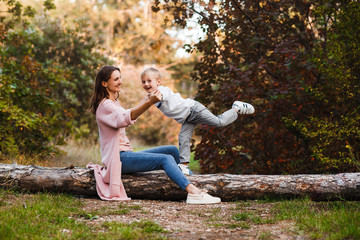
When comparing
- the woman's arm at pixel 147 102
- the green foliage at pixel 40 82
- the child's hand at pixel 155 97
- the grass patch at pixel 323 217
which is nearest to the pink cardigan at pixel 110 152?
the woman's arm at pixel 147 102

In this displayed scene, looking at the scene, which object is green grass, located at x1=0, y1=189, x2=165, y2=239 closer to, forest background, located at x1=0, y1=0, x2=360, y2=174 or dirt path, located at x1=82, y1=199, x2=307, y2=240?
dirt path, located at x1=82, y1=199, x2=307, y2=240

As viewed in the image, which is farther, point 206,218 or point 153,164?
point 153,164

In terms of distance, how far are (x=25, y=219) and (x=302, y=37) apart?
19.1 ft

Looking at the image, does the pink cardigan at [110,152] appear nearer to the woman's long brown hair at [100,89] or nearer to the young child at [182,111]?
the woman's long brown hair at [100,89]

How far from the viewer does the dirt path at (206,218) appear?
318 cm

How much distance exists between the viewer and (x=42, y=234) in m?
3.00

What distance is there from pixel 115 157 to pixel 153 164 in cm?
48

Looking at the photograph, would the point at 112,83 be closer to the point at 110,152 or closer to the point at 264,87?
the point at 110,152

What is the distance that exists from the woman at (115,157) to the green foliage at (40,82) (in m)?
2.49

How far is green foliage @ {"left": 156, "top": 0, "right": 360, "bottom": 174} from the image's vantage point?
251 inches

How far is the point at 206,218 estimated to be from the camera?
3.81 meters

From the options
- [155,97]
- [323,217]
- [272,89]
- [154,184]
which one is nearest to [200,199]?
[154,184]

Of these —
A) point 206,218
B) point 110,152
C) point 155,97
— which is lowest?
point 206,218

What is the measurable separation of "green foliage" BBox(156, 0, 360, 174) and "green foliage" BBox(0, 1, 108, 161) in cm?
317
